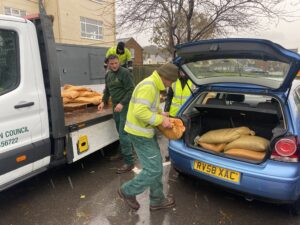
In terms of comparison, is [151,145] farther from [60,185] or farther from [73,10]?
[73,10]

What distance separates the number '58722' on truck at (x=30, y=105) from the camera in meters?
2.68

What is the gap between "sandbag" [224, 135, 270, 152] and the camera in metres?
3.14

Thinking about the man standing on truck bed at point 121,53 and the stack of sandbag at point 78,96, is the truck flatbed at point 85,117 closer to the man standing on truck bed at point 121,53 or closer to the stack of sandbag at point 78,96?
the stack of sandbag at point 78,96

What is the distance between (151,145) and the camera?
2871mm

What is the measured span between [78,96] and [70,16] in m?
19.6

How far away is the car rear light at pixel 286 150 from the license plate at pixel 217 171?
0.44 m

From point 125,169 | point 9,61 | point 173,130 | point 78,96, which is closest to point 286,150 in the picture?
point 173,130

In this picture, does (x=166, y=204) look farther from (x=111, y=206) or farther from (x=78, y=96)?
(x=78, y=96)

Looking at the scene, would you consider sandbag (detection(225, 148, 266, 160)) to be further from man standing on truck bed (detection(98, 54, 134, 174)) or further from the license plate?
man standing on truck bed (detection(98, 54, 134, 174))

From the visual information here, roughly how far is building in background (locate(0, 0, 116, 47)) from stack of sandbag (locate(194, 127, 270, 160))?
1606 cm

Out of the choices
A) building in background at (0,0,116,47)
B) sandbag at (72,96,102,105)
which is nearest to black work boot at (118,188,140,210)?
sandbag at (72,96,102,105)

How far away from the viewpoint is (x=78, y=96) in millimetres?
4453

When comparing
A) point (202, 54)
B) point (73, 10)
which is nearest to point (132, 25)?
point (202, 54)

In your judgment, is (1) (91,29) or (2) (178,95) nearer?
(2) (178,95)
